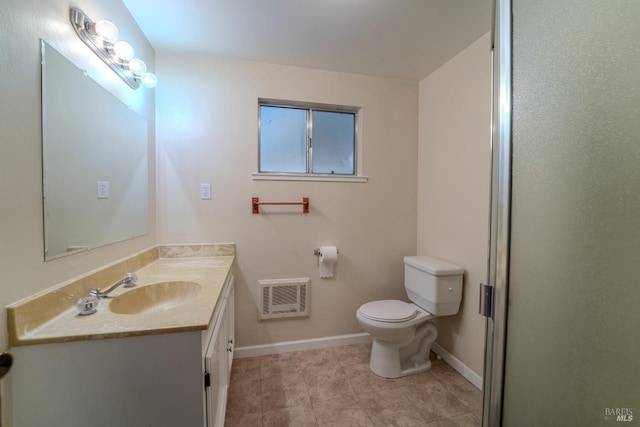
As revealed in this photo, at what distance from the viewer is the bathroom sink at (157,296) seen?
1.17 meters

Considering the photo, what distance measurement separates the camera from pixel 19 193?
0.80 m

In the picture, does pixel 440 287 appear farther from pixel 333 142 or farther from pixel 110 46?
pixel 110 46

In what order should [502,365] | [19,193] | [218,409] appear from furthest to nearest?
[218,409] → [19,193] → [502,365]

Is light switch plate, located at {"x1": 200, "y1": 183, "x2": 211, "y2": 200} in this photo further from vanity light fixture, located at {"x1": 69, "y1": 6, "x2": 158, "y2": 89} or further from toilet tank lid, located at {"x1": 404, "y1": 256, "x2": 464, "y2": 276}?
toilet tank lid, located at {"x1": 404, "y1": 256, "x2": 464, "y2": 276}

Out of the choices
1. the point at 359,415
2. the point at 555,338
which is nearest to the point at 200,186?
the point at 359,415

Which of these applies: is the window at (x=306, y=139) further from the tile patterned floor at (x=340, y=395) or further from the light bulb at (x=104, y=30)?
the tile patterned floor at (x=340, y=395)

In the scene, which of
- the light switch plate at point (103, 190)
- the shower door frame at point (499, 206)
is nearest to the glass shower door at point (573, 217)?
the shower door frame at point (499, 206)

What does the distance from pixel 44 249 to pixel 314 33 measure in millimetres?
1765

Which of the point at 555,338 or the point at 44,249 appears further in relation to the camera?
the point at 44,249

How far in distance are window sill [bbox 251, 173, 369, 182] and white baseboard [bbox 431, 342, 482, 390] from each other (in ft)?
5.05

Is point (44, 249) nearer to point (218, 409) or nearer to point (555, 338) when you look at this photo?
point (218, 409)

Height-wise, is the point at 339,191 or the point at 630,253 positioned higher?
the point at 339,191

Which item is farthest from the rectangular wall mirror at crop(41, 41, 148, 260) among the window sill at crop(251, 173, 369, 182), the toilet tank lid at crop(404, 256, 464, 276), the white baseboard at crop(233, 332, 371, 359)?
the toilet tank lid at crop(404, 256, 464, 276)

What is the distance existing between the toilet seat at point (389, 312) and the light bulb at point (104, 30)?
2.10 metres
